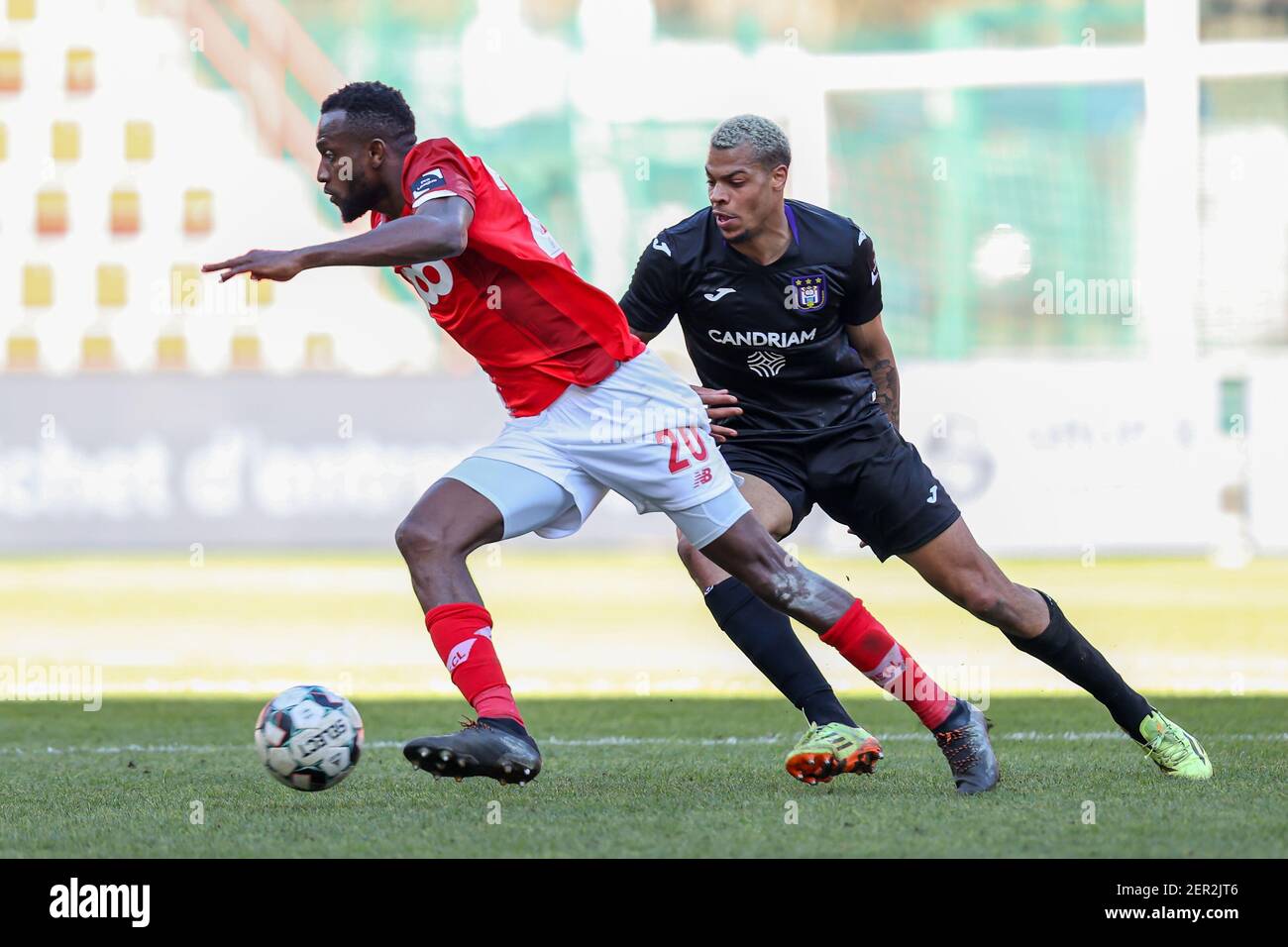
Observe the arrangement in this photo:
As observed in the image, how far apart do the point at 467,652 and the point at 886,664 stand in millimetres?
1220

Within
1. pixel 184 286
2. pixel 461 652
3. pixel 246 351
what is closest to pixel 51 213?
pixel 184 286

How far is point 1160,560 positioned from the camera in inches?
640

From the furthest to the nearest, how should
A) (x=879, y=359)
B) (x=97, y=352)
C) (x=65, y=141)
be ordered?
(x=65, y=141), (x=97, y=352), (x=879, y=359)

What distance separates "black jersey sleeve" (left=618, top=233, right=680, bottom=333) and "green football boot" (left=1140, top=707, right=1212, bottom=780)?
1921mm

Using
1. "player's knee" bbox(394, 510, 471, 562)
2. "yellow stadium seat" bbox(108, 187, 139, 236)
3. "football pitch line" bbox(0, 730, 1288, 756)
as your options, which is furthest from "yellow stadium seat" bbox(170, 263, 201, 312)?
"player's knee" bbox(394, 510, 471, 562)

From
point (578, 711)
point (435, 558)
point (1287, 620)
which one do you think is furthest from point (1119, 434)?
point (435, 558)

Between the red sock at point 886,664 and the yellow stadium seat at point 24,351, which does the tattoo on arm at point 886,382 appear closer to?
the red sock at point 886,664

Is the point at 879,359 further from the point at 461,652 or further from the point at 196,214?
the point at 196,214

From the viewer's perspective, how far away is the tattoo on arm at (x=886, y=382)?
6047mm

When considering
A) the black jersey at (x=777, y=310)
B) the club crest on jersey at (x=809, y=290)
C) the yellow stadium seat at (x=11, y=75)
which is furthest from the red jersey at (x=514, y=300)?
the yellow stadium seat at (x=11, y=75)

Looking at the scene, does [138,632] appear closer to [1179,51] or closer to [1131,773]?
[1131,773]

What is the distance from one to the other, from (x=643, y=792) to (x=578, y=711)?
92.6 inches

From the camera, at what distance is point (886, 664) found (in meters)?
5.33

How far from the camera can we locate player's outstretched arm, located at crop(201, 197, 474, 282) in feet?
14.7
